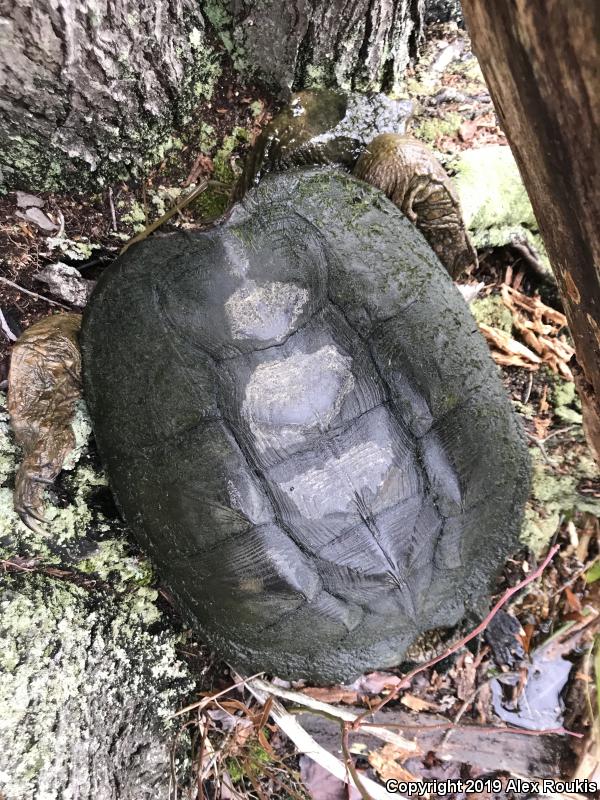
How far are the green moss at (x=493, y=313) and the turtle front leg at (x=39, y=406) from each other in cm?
184

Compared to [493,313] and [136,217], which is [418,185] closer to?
[493,313]

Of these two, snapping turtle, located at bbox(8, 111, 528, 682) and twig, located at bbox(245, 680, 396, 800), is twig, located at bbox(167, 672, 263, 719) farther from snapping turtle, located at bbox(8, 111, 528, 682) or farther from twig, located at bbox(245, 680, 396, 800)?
snapping turtle, located at bbox(8, 111, 528, 682)

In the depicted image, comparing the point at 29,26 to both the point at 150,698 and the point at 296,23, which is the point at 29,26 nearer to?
the point at 296,23

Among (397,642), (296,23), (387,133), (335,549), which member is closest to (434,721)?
(397,642)

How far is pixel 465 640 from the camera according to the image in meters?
2.45

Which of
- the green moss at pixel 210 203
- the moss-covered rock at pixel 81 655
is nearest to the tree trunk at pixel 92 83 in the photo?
the green moss at pixel 210 203

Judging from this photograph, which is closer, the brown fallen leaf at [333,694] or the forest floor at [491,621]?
the forest floor at [491,621]

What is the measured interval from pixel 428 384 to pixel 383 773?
1.92 metres

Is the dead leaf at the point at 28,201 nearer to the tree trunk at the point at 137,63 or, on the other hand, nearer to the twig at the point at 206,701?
→ the tree trunk at the point at 137,63

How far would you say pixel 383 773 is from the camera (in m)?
2.63

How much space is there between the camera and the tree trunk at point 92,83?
168 cm

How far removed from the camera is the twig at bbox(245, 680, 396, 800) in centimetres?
250

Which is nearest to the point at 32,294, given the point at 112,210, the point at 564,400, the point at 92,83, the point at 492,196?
the point at 112,210

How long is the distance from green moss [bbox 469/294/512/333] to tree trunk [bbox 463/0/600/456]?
1412mm
